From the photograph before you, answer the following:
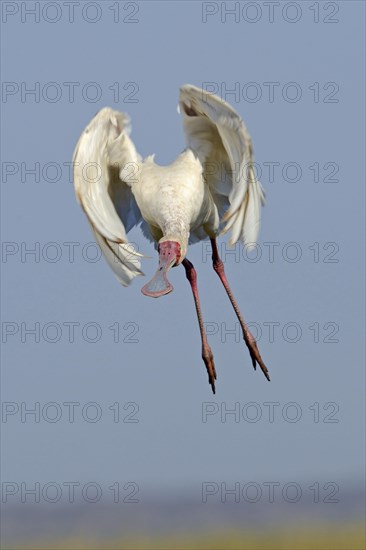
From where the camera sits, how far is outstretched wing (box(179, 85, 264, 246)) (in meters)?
22.6

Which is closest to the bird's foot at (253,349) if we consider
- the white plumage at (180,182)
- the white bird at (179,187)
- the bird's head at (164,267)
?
the white bird at (179,187)

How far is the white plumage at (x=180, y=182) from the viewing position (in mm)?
22656

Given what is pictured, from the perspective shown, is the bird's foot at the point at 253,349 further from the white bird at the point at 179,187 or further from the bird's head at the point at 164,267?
the bird's head at the point at 164,267

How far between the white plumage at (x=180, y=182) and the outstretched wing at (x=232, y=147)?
12mm

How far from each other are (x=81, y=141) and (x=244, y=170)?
2.05 m

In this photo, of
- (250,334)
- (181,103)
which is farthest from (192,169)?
(250,334)

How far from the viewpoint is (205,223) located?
23969 mm

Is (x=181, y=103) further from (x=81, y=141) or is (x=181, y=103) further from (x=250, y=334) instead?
(x=250, y=334)

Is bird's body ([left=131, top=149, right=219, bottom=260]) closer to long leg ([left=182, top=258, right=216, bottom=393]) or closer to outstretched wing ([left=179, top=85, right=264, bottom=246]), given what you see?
outstretched wing ([left=179, top=85, right=264, bottom=246])

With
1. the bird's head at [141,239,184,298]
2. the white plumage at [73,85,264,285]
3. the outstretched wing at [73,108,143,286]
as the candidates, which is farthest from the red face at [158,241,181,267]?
the outstretched wing at [73,108,143,286]

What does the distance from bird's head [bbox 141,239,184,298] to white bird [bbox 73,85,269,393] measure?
0.01 m

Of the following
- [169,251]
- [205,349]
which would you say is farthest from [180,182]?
[205,349]

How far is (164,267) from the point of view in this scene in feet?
71.3

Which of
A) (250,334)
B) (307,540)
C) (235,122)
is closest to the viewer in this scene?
(235,122)
